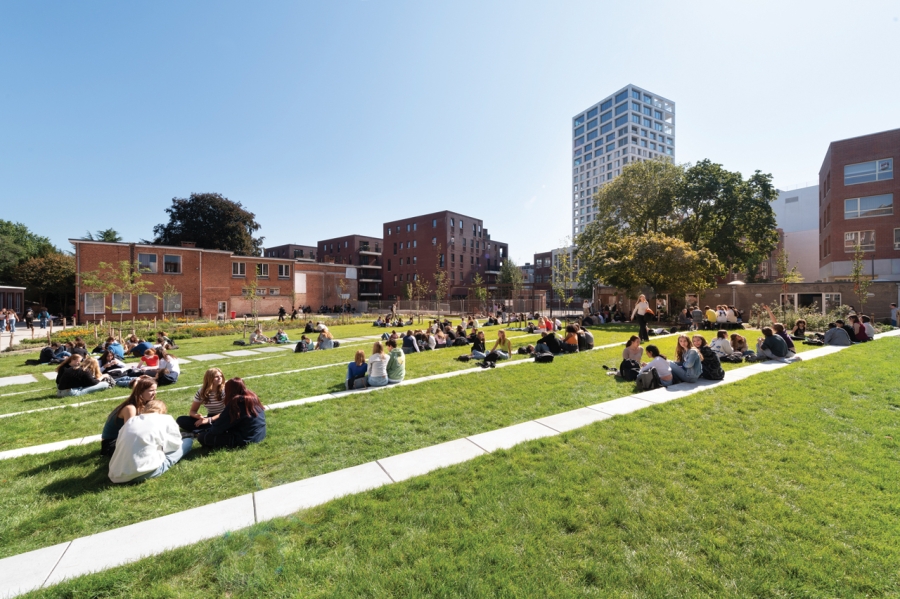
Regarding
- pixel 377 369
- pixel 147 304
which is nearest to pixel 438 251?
pixel 147 304

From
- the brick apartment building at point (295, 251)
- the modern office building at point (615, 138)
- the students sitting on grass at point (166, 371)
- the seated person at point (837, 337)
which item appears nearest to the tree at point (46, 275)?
the brick apartment building at point (295, 251)

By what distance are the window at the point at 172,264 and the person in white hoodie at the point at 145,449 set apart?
43.6m

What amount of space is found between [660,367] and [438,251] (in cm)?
5680

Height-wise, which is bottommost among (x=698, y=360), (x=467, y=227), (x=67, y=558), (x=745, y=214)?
(x=67, y=558)

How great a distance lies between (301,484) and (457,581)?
8.24 ft

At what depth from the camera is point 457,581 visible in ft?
9.87

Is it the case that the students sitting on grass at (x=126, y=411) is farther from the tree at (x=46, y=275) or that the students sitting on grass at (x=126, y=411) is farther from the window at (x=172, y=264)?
the tree at (x=46, y=275)

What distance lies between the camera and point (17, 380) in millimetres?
11570

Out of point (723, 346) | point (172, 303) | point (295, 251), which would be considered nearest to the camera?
point (723, 346)

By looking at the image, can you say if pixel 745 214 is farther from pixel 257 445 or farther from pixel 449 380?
pixel 257 445

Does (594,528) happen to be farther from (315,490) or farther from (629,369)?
(629,369)

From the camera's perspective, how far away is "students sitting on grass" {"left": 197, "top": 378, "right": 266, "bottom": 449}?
5.72 m

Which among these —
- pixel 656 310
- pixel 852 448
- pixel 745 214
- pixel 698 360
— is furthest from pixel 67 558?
pixel 745 214

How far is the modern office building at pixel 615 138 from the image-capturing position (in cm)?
10044
